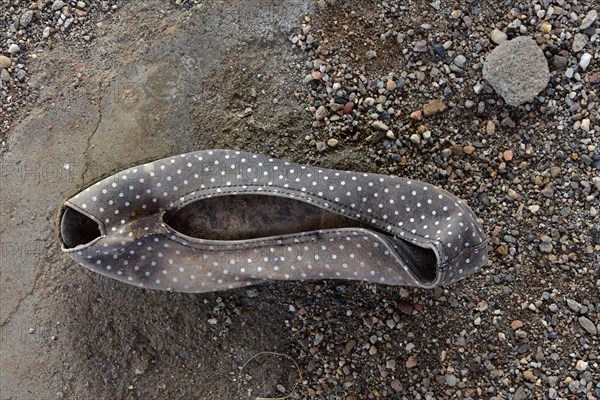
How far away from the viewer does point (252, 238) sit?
1525 millimetres

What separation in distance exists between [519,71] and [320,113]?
575mm

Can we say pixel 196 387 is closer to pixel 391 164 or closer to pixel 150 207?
pixel 150 207

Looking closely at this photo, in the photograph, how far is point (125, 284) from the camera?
162 cm

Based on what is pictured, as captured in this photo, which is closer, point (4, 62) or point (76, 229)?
point (76, 229)

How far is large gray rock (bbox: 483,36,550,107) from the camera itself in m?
1.56

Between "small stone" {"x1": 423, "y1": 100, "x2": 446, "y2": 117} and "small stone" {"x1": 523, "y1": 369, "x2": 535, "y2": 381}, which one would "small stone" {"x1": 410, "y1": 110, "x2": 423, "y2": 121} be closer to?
"small stone" {"x1": 423, "y1": 100, "x2": 446, "y2": 117}

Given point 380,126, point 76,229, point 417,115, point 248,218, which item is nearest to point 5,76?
point 76,229

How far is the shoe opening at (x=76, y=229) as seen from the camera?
1.47 meters

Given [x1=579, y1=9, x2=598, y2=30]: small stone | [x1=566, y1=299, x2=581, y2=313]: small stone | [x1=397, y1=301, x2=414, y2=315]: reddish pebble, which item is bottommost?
[x1=566, y1=299, x2=581, y2=313]: small stone

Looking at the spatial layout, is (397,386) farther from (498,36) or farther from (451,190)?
(498,36)

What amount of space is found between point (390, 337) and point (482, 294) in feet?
0.95

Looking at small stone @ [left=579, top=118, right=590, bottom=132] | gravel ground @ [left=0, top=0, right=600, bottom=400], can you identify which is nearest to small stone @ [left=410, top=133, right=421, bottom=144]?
Answer: gravel ground @ [left=0, top=0, right=600, bottom=400]

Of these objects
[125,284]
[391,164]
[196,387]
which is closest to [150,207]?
[125,284]

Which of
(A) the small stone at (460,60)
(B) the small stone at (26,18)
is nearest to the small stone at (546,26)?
(A) the small stone at (460,60)
